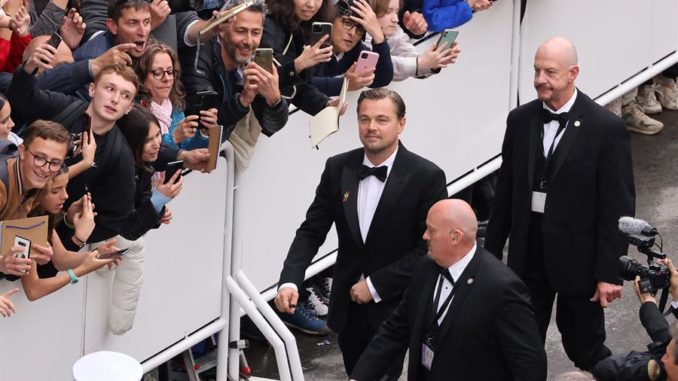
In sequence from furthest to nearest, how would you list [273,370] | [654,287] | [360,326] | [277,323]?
[273,370] < [277,323] < [360,326] < [654,287]

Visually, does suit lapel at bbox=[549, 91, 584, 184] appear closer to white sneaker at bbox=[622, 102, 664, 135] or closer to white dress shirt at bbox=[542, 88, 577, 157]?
white dress shirt at bbox=[542, 88, 577, 157]

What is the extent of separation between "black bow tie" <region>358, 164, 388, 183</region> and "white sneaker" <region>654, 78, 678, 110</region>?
6.08 meters

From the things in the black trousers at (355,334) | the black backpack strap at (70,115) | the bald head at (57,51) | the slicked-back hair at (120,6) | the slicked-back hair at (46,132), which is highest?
the slicked-back hair at (120,6)

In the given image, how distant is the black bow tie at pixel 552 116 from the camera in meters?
9.42

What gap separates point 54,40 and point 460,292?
2.67m

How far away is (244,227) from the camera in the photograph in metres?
10.2

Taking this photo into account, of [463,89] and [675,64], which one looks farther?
[675,64]

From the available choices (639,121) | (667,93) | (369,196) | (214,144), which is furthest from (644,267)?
(667,93)

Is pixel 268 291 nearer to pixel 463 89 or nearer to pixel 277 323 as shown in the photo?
pixel 277 323

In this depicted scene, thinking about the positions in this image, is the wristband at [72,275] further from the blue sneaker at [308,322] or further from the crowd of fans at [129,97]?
the blue sneaker at [308,322]

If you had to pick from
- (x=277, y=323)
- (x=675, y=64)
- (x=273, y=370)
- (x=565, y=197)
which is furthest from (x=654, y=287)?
(x=675, y=64)

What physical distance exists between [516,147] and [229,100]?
1.63 metres

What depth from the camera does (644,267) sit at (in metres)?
8.43

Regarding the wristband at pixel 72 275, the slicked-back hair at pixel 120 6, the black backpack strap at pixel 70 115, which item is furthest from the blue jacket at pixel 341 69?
the wristband at pixel 72 275
